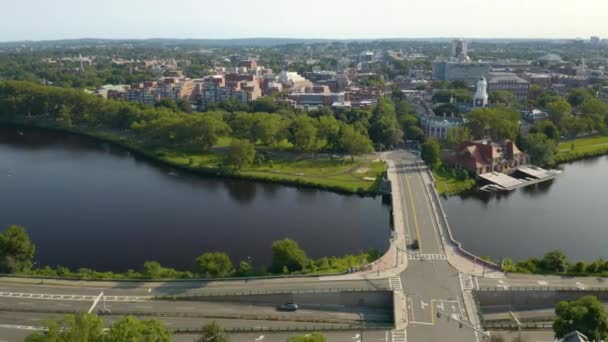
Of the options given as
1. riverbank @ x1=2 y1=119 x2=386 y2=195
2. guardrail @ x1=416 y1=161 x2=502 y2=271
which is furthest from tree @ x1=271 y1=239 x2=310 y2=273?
riverbank @ x1=2 y1=119 x2=386 y2=195

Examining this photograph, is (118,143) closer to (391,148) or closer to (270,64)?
(391,148)

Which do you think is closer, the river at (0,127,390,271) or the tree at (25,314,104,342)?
the tree at (25,314,104,342)

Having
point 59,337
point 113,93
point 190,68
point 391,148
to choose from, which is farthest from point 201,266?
point 190,68

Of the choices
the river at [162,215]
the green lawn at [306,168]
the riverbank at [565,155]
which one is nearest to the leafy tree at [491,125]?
the riverbank at [565,155]

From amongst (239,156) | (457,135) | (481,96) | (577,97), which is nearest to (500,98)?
(481,96)

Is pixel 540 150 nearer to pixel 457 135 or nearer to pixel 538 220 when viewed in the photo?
pixel 457 135

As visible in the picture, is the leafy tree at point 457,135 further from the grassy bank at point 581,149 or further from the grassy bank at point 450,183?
the grassy bank at point 581,149

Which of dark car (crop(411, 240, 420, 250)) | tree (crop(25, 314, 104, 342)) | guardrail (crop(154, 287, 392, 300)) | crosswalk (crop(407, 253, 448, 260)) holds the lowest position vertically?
guardrail (crop(154, 287, 392, 300))

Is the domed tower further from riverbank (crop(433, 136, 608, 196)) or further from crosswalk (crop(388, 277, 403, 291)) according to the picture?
crosswalk (crop(388, 277, 403, 291))
